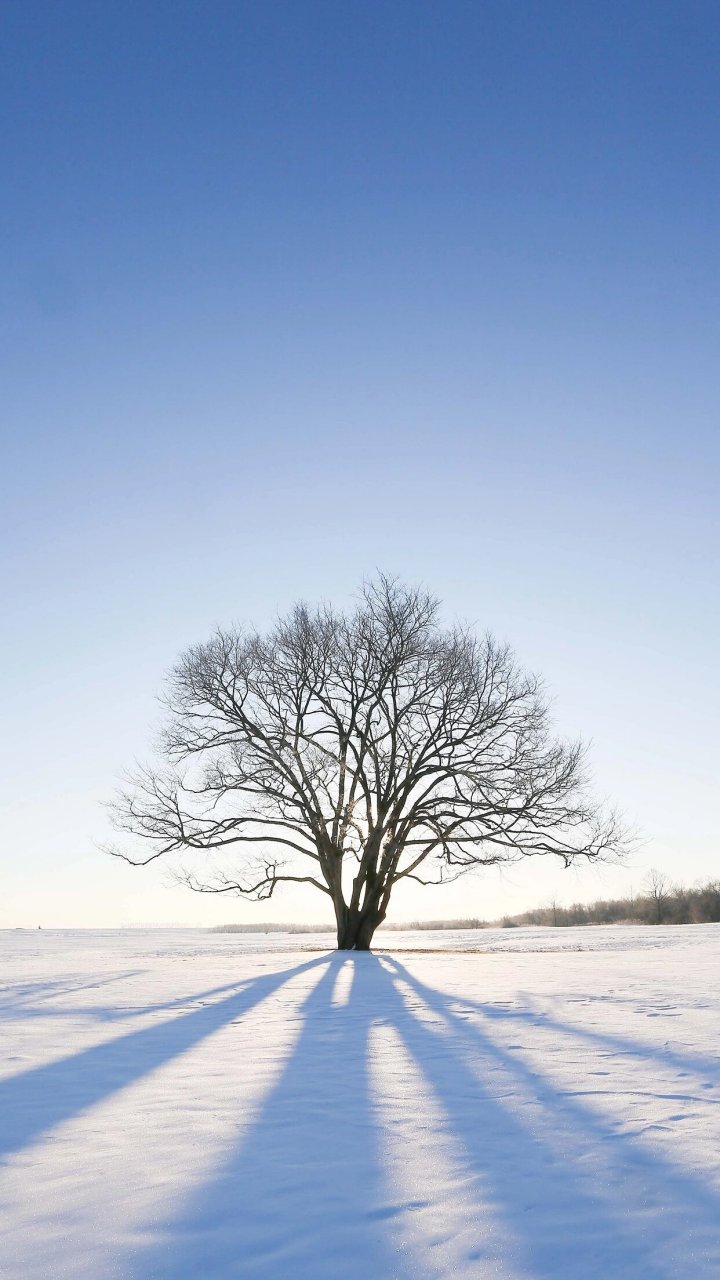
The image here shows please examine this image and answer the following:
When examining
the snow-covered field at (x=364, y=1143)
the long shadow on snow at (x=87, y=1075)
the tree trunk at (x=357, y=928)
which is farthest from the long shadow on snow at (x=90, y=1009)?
the tree trunk at (x=357, y=928)

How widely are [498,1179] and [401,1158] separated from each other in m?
0.46

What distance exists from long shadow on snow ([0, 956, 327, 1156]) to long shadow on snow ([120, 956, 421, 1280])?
1097mm

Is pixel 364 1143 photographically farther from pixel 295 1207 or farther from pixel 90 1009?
pixel 90 1009

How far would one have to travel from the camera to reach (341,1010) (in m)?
8.14

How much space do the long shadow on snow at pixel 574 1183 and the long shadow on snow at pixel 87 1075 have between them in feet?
6.64

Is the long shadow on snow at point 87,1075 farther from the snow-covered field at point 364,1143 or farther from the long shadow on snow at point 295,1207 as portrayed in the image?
the long shadow on snow at point 295,1207

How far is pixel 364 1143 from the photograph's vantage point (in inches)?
146

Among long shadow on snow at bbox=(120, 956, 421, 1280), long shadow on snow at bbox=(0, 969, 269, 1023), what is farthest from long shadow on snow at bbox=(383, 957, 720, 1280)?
long shadow on snow at bbox=(0, 969, 269, 1023)

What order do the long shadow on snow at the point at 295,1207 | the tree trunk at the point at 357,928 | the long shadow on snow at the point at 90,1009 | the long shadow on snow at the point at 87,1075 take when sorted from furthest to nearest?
the tree trunk at the point at 357,928 < the long shadow on snow at the point at 90,1009 < the long shadow on snow at the point at 87,1075 < the long shadow on snow at the point at 295,1207

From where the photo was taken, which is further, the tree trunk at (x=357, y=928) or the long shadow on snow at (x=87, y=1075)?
the tree trunk at (x=357, y=928)

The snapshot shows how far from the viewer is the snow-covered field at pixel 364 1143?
8.62 ft

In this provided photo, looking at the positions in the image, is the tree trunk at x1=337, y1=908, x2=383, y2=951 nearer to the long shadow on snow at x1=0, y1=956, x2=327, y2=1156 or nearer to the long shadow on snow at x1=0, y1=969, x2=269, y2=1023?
the long shadow on snow at x1=0, y1=969, x2=269, y2=1023

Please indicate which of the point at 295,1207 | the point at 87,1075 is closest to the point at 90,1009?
the point at 87,1075

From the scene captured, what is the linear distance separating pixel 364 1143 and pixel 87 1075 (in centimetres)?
243
